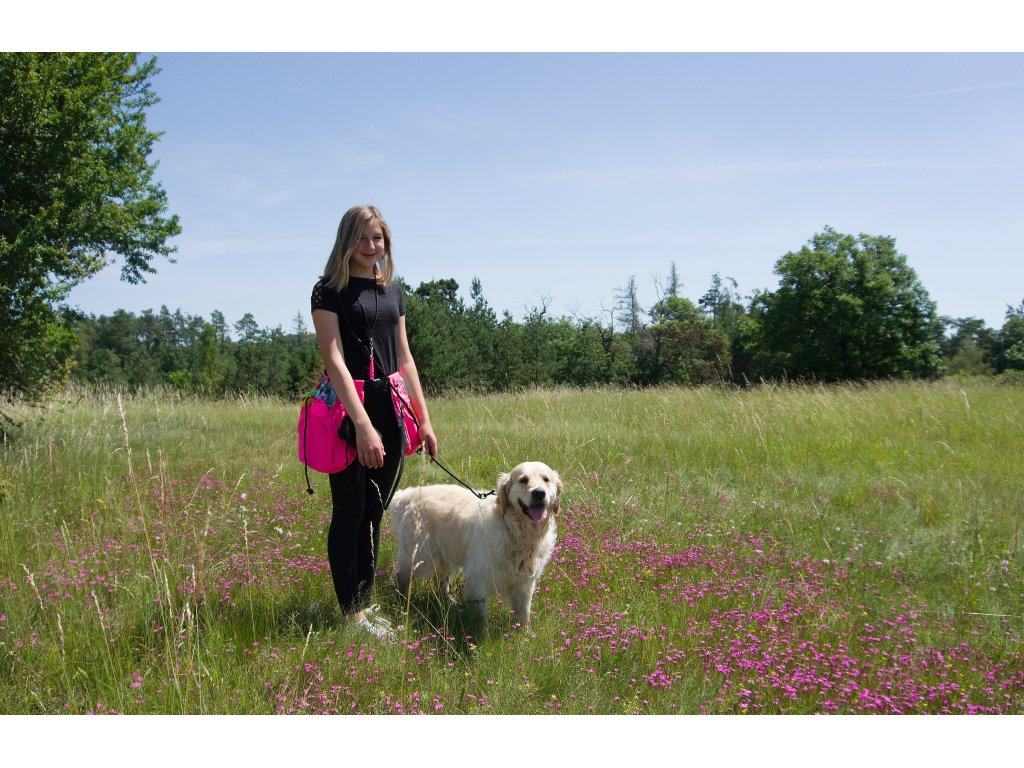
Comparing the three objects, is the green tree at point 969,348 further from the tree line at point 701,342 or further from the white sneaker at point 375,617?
the white sneaker at point 375,617

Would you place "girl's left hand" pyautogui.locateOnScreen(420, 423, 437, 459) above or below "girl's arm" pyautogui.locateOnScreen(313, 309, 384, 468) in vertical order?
below

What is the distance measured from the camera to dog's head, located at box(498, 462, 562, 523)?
11.3 feet

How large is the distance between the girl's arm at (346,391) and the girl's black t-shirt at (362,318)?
97 millimetres

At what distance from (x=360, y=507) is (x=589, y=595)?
5.34 ft

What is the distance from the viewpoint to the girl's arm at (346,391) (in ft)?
9.60

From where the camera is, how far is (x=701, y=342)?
4862 cm

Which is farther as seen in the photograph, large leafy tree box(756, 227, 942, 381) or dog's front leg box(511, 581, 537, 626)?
large leafy tree box(756, 227, 942, 381)

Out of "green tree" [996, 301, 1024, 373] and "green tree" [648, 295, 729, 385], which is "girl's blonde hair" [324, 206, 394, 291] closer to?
"green tree" [648, 295, 729, 385]

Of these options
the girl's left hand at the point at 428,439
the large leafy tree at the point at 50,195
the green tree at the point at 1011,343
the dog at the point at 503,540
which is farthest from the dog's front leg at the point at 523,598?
the green tree at the point at 1011,343

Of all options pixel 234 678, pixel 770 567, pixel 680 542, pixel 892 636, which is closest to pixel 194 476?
pixel 234 678

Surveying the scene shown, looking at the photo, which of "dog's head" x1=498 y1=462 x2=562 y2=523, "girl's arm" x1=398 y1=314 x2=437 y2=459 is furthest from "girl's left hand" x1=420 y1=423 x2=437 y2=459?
"dog's head" x1=498 y1=462 x2=562 y2=523

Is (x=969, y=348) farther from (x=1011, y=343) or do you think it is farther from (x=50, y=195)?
(x=50, y=195)

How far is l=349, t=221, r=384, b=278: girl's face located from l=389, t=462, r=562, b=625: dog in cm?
133

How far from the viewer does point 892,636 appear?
3.45m
